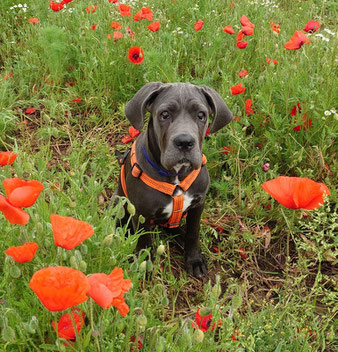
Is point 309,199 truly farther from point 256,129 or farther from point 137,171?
point 256,129

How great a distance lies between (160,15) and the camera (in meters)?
4.87

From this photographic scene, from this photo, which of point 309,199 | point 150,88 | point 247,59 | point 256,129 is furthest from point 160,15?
point 309,199

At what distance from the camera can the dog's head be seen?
7.95 feet

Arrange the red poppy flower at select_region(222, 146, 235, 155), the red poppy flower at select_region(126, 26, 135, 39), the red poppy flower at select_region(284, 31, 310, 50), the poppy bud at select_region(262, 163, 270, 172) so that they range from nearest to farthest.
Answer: the red poppy flower at select_region(284, 31, 310, 50) → the poppy bud at select_region(262, 163, 270, 172) → the red poppy flower at select_region(222, 146, 235, 155) → the red poppy flower at select_region(126, 26, 135, 39)

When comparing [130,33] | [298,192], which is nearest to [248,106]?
[130,33]

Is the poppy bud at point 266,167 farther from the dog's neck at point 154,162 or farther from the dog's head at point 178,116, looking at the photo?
the dog's neck at point 154,162

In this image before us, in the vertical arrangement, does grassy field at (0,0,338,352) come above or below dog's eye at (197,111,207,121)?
below

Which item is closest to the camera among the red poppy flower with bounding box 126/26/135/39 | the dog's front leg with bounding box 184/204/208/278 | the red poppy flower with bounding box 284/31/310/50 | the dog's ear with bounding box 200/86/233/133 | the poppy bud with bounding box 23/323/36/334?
the poppy bud with bounding box 23/323/36/334

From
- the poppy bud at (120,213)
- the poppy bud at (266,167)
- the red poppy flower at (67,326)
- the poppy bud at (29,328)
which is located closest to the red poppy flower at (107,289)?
the red poppy flower at (67,326)

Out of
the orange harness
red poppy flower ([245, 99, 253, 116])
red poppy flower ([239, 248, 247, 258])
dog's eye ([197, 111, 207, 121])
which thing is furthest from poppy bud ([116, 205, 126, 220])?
red poppy flower ([245, 99, 253, 116])

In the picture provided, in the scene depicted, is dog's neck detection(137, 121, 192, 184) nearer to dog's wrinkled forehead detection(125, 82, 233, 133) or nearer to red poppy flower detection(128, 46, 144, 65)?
dog's wrinkled forehead detection(125, 82, 233, 133)

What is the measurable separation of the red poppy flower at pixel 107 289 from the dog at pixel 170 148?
1168 millimetres

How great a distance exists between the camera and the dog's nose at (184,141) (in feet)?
7.84

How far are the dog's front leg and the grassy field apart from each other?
0.30ft
